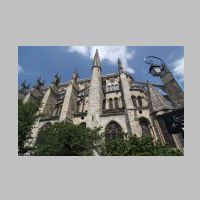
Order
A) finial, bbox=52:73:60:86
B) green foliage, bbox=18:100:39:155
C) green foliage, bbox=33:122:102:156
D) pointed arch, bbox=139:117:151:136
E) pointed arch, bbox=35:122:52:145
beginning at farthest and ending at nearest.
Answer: finial, bbox=52:73:60:86 → pointed arch, bbox=35:122:52:145 → pointed arch, bbox=139:117:151:136 → green foliage, bbox=18:100:39:155 → green foliage, bbox=33:122:102:156

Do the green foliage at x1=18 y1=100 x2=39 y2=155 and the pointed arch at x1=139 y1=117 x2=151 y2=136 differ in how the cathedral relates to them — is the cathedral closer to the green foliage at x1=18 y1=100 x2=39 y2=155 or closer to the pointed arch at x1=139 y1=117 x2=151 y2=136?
the pointed arch at x1=139 y1=117 x2=151 y2=136

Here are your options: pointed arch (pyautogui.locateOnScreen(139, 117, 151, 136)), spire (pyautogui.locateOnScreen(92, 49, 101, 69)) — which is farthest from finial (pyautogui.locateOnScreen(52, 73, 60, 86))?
pointed arch (pyautogui.locateOnScreen(139, 117, 151, 136))

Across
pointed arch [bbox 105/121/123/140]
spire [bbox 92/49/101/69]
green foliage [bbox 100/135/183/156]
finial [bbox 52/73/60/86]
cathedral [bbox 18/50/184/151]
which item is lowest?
green foliage [bbox 100/135/183/156]

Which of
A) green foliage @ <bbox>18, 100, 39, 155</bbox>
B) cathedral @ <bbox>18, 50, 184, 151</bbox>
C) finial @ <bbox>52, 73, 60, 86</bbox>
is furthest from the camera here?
finial @ <bbox>52, 73, 60, 86</bbox>

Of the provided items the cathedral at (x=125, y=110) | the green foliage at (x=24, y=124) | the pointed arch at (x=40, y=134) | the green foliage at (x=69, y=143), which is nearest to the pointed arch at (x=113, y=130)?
the cathedral at (x=125, y=110)

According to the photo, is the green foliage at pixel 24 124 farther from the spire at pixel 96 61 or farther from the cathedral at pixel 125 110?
the spire at pixel 96 61

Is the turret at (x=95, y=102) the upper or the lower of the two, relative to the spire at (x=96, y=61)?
lower

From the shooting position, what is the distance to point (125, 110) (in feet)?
56.8

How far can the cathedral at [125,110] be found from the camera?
575 inches

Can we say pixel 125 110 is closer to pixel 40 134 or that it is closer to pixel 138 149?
pixel 138 149

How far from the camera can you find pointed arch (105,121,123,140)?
1625 cm

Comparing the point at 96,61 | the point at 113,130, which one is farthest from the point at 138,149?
the point at 96,61

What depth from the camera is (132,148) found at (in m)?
10.2

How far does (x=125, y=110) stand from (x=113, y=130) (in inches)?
100
